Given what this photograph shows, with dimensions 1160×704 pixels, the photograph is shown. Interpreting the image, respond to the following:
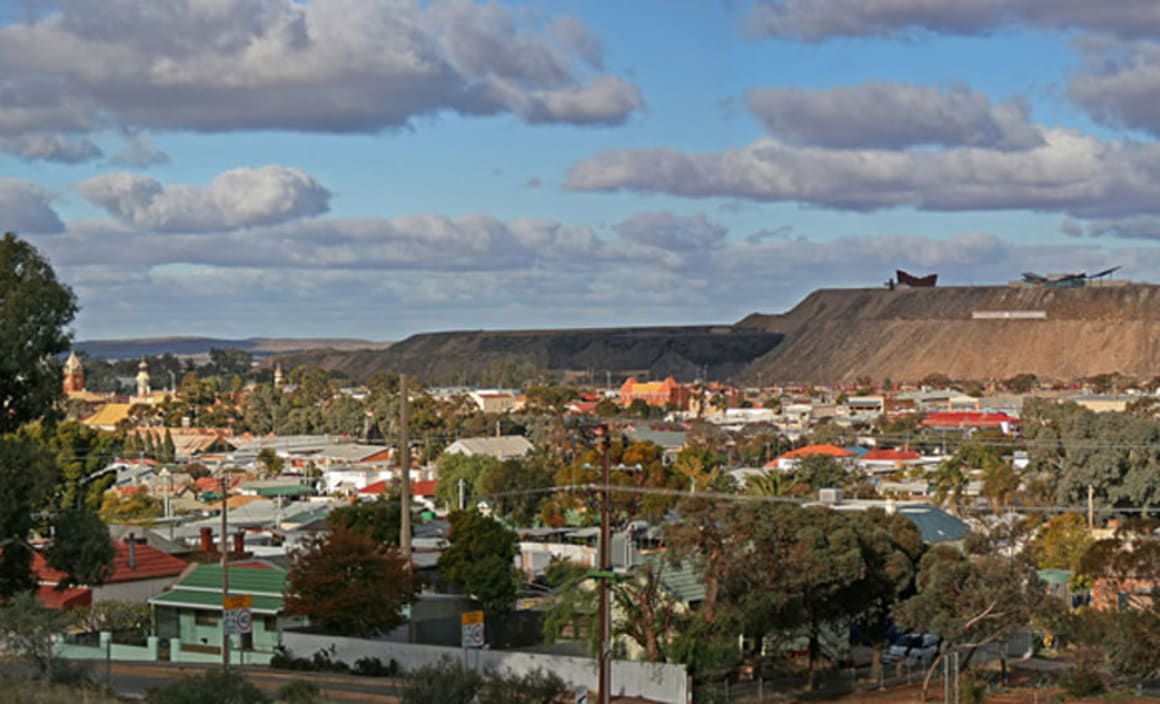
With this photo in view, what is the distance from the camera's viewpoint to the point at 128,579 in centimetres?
5100

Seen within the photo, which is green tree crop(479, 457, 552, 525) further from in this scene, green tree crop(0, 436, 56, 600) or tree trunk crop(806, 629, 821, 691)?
green tree crop(0, 436, 56, 600)

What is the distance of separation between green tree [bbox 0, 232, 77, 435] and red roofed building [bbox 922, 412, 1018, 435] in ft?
330

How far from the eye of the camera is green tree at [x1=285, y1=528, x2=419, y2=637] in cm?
4244

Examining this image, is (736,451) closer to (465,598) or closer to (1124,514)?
(1124,514)

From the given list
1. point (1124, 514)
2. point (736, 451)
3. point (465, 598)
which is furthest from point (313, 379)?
point (465, 598)

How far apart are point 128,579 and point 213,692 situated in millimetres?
27774

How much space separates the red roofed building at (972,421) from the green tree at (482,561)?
80.1m

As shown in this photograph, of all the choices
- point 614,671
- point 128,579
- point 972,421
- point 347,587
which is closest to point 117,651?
point 128,579

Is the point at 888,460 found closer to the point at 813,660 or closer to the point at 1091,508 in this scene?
the point at 1091,508

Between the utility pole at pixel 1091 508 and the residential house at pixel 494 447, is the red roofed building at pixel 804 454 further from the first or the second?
the utility pole at pixel 1091 508

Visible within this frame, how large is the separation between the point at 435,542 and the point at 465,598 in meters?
13.2

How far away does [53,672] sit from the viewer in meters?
30.9

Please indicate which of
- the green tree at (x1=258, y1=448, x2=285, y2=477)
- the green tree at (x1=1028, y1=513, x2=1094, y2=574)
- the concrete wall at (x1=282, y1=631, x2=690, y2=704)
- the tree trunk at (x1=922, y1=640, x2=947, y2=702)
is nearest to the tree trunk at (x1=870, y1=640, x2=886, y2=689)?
the tree trunk at (x1=922, y1=640, x2=947, y2=702)

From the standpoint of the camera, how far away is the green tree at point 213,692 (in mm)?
24469
